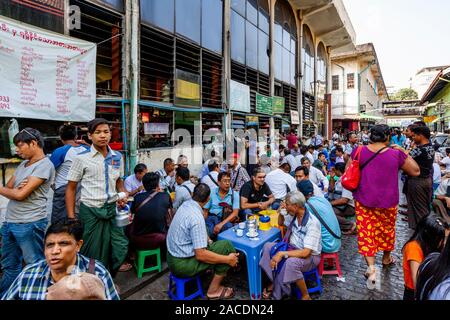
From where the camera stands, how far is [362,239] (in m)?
3.66

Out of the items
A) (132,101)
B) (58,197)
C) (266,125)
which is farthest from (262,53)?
(58,197)

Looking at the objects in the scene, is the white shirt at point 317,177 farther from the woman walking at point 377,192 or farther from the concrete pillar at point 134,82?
the concrete pillar at point 134,82

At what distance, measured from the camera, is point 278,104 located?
44.4 ft

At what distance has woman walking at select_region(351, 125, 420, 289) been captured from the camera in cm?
348

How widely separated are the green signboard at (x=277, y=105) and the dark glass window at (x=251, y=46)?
209 cm

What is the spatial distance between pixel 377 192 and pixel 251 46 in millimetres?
9879

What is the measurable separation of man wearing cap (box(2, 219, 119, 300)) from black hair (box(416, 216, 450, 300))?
202 centimetres

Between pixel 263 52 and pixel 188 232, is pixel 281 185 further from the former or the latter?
pixel 263 52

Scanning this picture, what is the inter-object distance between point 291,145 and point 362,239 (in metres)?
8.64

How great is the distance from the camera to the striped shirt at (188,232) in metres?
3.00

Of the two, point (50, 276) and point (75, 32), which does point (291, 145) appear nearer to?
point (75, 32)

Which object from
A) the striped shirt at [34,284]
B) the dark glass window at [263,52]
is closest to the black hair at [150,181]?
the striped shirt at [34,284]
